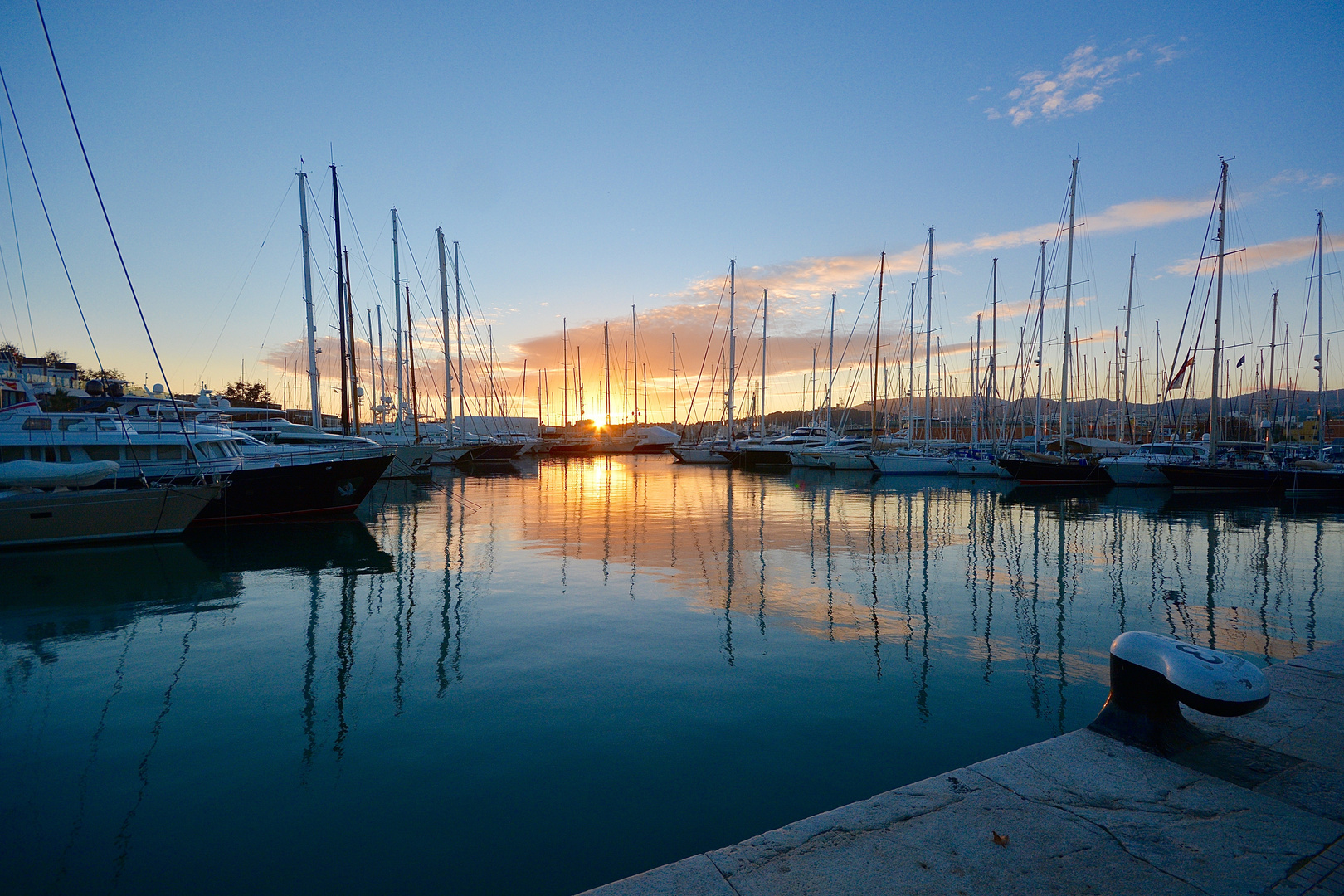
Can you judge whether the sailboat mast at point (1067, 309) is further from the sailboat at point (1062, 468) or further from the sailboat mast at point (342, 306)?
the sailboat mast at point (342, 306)

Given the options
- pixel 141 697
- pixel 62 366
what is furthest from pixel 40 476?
pixel 62 366

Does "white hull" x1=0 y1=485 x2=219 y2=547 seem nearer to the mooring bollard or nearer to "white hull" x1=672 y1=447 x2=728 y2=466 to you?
the mooring bollard

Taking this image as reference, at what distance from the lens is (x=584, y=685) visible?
297 inches

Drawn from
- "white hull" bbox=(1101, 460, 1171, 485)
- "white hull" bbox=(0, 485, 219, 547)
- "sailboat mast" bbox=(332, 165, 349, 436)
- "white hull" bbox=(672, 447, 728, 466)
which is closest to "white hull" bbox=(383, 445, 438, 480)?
"sailboat mast" bbox=(332, 165, 349, 436)

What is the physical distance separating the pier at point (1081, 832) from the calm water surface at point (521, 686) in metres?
1.16

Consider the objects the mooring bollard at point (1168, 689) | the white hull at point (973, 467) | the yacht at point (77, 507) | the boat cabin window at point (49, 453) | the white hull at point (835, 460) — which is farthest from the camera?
the white hull at point (835, 460)

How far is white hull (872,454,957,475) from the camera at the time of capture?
45.6 metres

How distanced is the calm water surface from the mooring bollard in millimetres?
1317

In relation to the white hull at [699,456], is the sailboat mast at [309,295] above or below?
above

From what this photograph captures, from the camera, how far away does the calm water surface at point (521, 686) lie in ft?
15.7

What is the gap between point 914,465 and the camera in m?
46.0

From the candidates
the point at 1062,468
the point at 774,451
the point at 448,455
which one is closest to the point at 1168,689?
the point at 1062,468

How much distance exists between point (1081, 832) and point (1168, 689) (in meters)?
1.49

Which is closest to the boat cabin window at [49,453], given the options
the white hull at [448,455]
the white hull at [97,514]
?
the white hull at [97,514]
